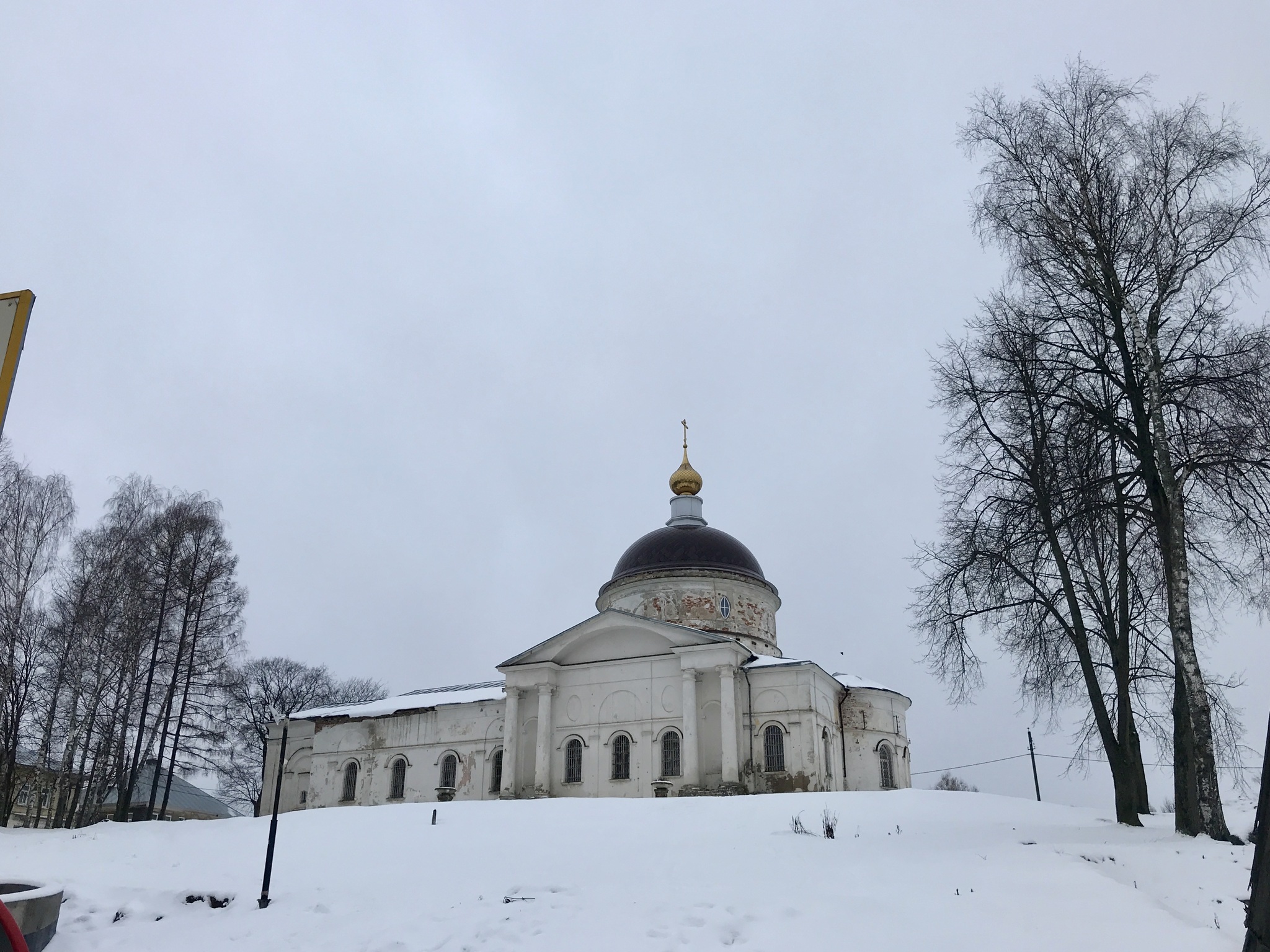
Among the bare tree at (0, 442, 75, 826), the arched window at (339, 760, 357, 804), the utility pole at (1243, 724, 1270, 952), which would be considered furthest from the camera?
the arched window at (339, 760, 357, 804)

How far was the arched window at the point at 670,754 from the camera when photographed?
27359 mm

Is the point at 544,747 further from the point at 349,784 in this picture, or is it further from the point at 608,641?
the point at 349,784

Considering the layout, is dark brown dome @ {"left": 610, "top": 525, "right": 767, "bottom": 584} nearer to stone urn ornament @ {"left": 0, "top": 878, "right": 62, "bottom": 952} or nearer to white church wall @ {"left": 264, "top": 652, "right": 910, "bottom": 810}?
white church wall @ {"left": 264, "top": 652, "right": 910, "bottom": 810}

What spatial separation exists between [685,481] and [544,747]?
13870 millimetres

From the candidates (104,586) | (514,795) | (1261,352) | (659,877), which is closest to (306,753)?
(514,795)

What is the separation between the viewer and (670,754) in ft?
90.7

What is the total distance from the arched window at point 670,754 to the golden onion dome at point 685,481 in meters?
13.0

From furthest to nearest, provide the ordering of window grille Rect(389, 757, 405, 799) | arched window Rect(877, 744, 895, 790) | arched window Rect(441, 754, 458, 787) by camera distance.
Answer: window grille Rect(389, 757, 405, 799), arched window Rect(441, 754, 458, 787), arched window Rect(877, 744, 895, 790)

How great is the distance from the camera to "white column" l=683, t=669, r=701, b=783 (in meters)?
26.5

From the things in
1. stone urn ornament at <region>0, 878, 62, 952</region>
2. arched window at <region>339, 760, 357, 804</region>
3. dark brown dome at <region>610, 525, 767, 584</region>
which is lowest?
stone urn ornament at <region>0, 878, 62, 952</region>

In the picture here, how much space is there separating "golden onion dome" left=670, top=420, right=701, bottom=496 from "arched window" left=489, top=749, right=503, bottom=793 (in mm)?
13292

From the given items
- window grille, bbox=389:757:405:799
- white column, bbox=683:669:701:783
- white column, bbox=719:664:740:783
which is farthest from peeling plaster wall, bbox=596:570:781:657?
window grille, bbox=389:757:405:799

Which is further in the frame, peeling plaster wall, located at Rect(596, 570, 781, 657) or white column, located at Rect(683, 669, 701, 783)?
peeling plaster wall, located at Rect(596, 570, 781, 657)

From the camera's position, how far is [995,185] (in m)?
15.0
